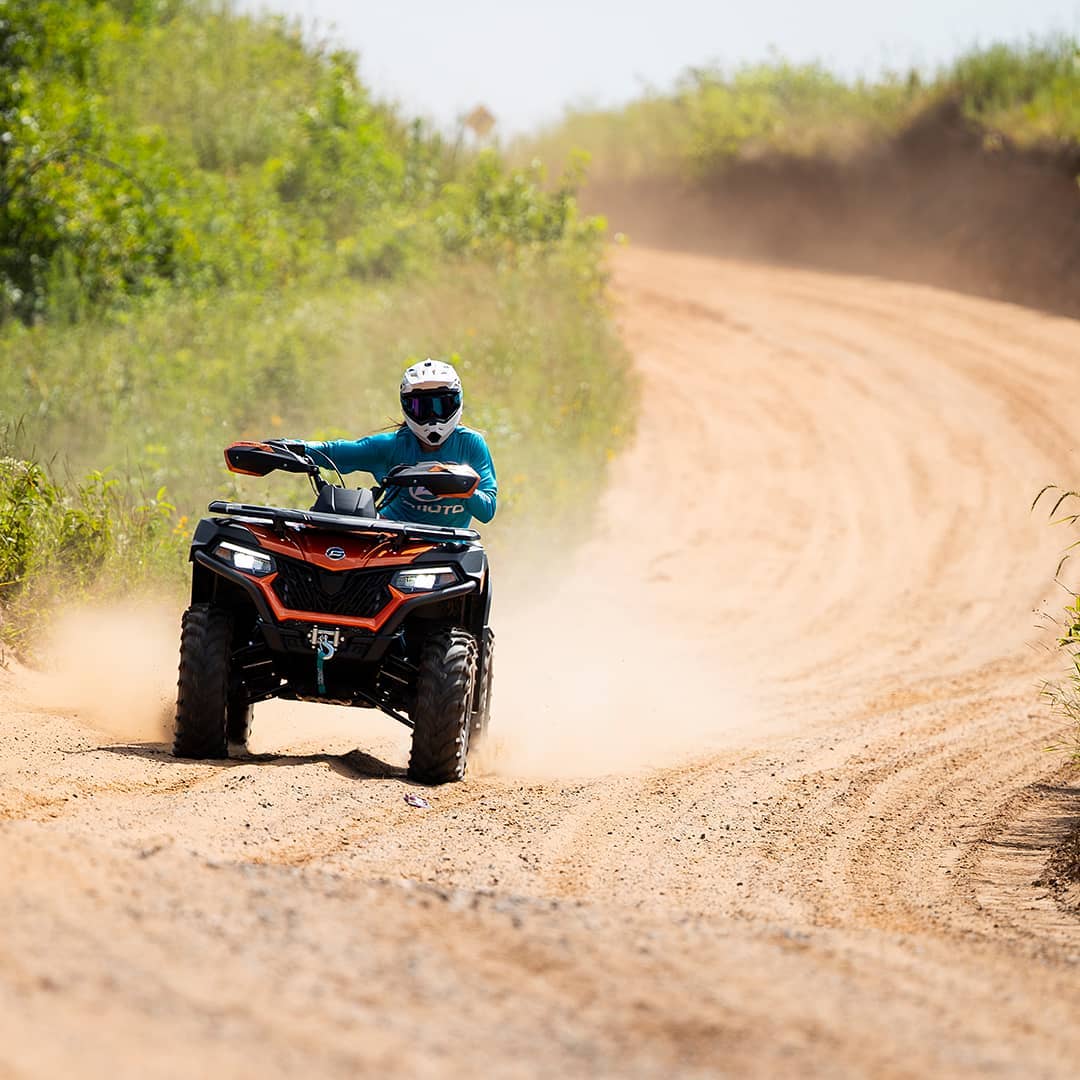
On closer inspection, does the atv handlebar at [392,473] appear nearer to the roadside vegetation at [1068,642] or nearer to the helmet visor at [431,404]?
the helmet visor at [431,404]

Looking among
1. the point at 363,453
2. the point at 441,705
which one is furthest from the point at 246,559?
the point at 363,453

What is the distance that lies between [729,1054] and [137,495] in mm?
11144

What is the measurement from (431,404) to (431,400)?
1.0 inches

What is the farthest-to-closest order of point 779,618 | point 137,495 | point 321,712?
1. point 779,618
2. point 137,495
3. point 321,712

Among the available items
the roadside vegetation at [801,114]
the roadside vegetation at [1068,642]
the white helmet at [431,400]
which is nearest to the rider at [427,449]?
the white helmet at [431,400]

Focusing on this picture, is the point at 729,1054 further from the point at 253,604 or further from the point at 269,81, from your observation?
the point at 269,81

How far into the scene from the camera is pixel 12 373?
17891mm

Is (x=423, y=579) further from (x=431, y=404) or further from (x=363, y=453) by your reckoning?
(x=363, y=453)

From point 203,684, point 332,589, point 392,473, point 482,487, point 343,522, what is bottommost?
point 203,684

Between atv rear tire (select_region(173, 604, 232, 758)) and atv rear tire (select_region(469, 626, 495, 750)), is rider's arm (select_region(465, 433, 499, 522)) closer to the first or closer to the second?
atv rear tire (select_region(469, 626, 495, 750))

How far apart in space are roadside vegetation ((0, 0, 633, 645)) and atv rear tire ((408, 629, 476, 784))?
327 cm

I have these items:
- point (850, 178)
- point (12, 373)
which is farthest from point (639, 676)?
point (850, 178)

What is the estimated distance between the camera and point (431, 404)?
8398mm

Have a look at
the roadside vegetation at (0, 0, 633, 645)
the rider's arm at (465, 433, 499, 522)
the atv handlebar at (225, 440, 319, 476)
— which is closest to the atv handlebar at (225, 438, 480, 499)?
the atv handlebar at (225, 440, 319, 476)
